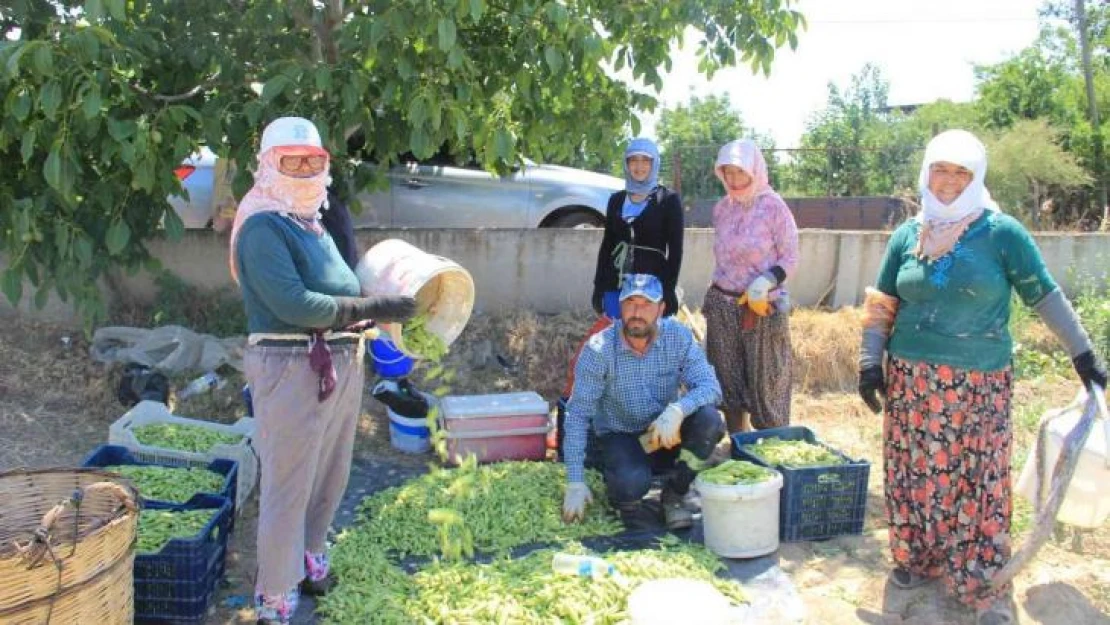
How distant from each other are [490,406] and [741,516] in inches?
60.0

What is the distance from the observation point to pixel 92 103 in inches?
134

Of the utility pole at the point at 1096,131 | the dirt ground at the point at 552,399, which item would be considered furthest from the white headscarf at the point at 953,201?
the utility pole at the point at 1096,131

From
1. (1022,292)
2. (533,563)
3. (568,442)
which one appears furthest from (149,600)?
(1022,292)

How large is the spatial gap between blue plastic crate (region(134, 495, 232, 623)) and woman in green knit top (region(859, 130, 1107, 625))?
92.9 inches

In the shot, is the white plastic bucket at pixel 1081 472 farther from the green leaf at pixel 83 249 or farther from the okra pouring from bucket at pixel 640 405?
the green leaf at pixel 83 249

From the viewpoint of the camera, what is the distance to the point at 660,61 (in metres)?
4.80

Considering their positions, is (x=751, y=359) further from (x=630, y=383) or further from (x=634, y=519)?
(x=634, y=519)

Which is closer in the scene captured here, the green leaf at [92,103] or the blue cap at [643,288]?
the green leaf at [92,103]

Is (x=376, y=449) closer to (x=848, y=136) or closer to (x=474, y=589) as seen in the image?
(x=474, y=589)

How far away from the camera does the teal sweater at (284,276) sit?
254 centimetres

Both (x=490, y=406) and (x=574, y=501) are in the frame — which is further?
(x=490, y=406)

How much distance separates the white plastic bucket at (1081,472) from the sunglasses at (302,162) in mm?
2654

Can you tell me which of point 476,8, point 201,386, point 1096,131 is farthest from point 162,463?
point 1096,131

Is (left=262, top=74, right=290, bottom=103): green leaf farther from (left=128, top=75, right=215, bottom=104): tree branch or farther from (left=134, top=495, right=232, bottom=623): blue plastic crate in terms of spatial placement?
(left=134, top=495, right=232, bottom=623): blue plastic crate
